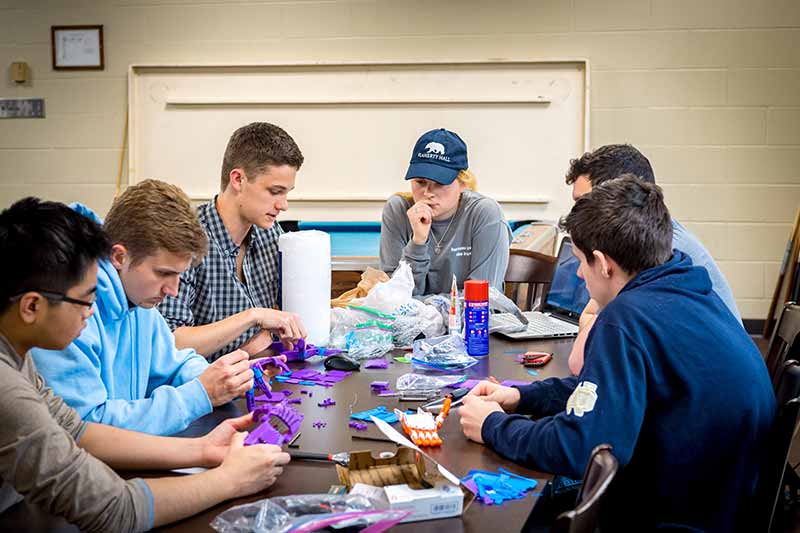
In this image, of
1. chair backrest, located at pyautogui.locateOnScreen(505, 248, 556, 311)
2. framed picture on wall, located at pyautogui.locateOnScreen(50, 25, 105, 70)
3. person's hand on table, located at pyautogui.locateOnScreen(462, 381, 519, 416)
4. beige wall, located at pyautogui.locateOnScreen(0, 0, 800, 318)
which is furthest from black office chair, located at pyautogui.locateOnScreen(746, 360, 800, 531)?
framed picture on wall, located at pyautogui.locateOnScreen(50, 25, 105, 70)

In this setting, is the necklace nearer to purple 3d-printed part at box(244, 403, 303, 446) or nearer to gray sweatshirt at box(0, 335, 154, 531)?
purple 3d-printed part at box(244, 403, 303, 446)

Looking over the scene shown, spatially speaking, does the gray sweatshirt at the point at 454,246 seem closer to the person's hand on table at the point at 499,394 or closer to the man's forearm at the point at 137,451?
the person's hand on table at the point at 499,394

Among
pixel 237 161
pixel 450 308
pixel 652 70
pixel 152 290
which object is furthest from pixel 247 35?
pixel 152 290

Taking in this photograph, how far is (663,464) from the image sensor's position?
55.7 inches

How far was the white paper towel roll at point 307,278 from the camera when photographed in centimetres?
218

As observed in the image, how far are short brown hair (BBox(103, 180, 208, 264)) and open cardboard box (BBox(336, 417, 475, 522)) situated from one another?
22.3 inches

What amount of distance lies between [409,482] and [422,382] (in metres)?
0.65

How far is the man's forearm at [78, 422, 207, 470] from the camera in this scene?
1.30m

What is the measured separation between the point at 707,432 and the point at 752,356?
0.18 meters

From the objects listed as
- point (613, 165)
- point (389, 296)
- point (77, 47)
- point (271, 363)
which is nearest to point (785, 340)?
point (613, 165)

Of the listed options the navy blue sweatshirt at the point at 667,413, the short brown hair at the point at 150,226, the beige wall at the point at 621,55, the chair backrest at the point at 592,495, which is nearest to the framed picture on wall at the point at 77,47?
the beige wall at the point at 621,55

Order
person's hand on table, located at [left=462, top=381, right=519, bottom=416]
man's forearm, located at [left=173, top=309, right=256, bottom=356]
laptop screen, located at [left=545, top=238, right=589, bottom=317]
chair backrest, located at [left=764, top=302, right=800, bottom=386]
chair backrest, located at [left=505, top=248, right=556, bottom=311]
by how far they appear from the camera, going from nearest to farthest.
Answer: person's hand on table, located at [left=462, top=381, right=519, bottom=416]
chair backrest, located at [left=764, top=302, right=800, bottom=386]
man's forearm, located at [left=173, top=309, right=256, bottom=356]
laptop screen, located at [left=545, top=238, right=589, bottom=317]
chair backrest, located at [left=505, top=248, right=556, bottom=311]

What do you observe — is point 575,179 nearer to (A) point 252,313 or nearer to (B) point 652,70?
(A) point 252,313

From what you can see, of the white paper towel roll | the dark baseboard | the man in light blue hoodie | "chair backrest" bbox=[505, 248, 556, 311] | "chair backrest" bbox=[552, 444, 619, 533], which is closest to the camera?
"chair backrest" bbox=[552, 444, 619, 533]
